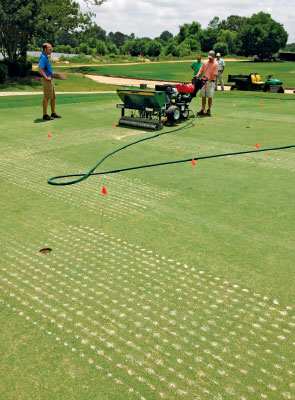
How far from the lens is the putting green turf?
2502 mm

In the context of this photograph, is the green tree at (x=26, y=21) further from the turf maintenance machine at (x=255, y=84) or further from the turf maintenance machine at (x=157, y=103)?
the turf maintenance machine at (x=157, y=103)

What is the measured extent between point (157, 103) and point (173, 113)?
3.53 feet

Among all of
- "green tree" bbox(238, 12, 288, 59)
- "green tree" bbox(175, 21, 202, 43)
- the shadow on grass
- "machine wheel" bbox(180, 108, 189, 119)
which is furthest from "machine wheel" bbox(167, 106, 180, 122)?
"green tree" bbox(175, 21, 202, 43)

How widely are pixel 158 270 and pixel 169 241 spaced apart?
0.59 meters

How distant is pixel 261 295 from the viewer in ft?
11.0

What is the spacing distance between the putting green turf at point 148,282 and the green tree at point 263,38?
89080 mm

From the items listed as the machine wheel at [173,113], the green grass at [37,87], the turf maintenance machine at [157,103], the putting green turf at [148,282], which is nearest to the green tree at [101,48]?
the green grass at [37,87]

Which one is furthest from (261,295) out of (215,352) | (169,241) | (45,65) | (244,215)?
(45,65)

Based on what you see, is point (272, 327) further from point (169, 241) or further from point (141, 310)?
point (169, 241)

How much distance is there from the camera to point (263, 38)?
88.2m

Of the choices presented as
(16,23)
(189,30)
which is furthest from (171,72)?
(189,30)

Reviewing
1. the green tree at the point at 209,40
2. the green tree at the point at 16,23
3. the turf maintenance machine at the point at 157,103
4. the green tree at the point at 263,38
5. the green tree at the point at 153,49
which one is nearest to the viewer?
the turf maintenance machine at the point at 157,103

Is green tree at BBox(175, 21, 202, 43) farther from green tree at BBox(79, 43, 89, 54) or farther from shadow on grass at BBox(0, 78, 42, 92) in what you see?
shadow on grass at BBox(0, 78, 42, 92)

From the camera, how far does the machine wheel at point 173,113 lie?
423 inches
